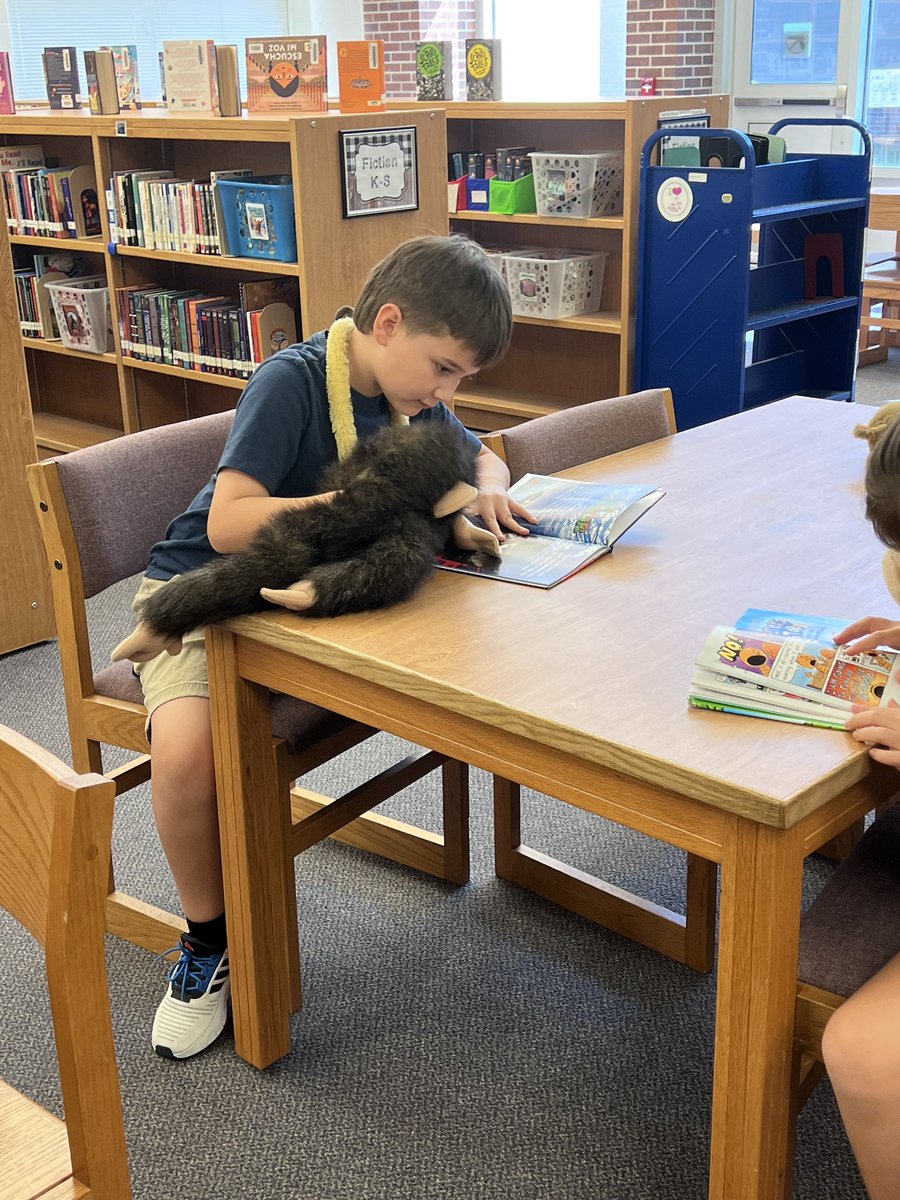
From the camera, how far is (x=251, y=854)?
63.1 inches

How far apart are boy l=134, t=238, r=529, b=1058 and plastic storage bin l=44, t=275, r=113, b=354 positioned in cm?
322

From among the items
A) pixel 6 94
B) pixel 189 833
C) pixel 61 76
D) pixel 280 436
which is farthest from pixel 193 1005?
pixel 6 94

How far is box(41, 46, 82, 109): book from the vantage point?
16.0 ft

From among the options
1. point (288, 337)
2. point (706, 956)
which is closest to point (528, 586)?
point (706, 956)

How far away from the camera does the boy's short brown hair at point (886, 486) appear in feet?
3.65

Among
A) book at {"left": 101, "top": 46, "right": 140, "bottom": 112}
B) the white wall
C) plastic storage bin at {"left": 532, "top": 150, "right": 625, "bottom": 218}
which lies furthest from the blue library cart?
the white wall

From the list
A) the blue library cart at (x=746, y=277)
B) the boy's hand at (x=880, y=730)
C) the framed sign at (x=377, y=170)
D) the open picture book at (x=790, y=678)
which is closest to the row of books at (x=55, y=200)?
the framed sign at (x=377, y=170)

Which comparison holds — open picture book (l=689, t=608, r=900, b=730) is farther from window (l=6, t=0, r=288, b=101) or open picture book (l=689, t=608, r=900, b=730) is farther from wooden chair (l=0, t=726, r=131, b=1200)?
window (l=6, t=0, r=288, b=101)

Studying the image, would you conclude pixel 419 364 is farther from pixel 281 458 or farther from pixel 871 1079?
pixel 871 1079

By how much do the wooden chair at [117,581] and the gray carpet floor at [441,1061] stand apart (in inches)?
5.9

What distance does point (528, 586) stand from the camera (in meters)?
1.48

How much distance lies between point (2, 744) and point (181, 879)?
84 centimetres

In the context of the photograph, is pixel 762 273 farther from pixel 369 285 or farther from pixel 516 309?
pixel 369 285

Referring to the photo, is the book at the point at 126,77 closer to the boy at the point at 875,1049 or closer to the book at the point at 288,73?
the book at the point at 288,73
